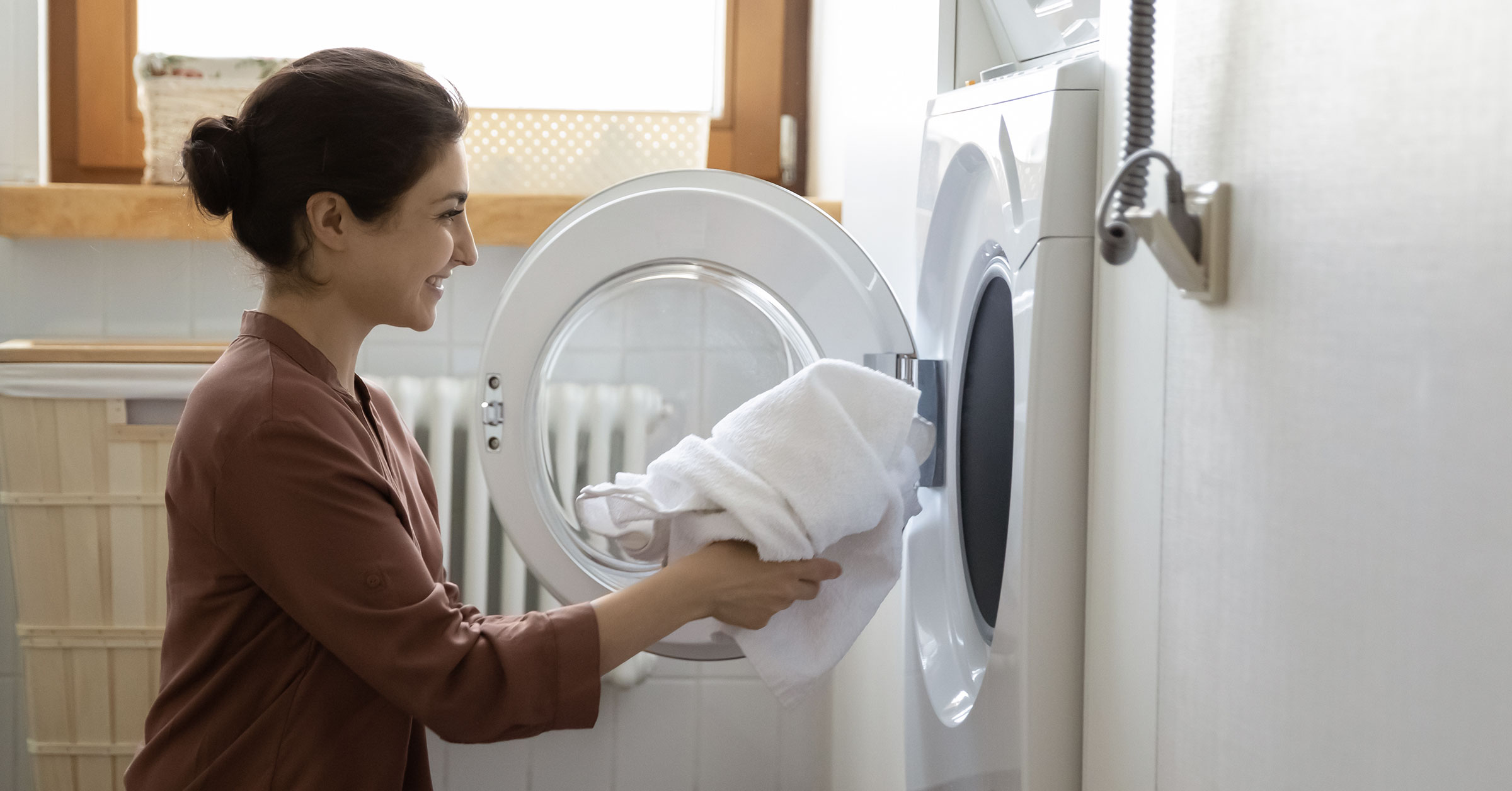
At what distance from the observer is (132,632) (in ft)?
5.14

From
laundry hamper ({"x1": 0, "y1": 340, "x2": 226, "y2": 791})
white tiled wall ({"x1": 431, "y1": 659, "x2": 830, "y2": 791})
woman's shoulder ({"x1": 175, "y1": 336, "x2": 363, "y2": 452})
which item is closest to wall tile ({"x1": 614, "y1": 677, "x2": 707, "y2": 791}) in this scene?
white tiled wall ({"x1": 431, "y1": 659, "x2": 830, "y2": 791})

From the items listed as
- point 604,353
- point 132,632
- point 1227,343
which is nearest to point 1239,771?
point 1227,343

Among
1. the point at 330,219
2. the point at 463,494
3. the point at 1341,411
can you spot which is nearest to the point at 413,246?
the point at 330,219

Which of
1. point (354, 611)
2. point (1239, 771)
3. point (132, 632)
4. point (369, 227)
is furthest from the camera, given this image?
point (132, 632)

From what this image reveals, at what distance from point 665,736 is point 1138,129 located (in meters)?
1.45

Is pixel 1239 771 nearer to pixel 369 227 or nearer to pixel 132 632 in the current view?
pixel 369 227

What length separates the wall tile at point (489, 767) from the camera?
1.76 metres

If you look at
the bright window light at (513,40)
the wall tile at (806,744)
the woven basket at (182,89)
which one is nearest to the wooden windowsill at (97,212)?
the woven basket at (182,89)

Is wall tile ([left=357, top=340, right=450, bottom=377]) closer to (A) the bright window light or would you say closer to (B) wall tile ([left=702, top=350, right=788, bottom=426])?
Answer: (A) the bright window light

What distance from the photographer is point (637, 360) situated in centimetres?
110

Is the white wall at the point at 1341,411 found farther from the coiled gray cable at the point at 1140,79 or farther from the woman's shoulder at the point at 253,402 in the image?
the woman's shoulder at the point at 253,402

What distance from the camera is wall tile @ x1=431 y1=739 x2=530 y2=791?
1.76 meters

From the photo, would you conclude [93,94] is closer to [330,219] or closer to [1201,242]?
[330,219]

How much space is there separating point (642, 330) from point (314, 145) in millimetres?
346
